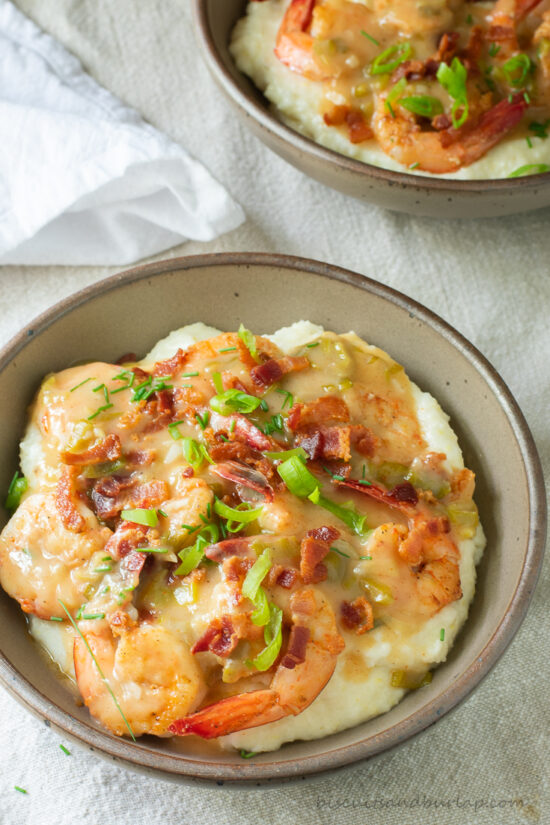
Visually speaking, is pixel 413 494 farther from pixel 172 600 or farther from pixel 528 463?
pixel 172 600

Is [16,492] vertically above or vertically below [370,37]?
below

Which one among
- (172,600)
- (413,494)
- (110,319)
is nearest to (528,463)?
(413,494)

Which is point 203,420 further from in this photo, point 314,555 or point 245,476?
point 314,555

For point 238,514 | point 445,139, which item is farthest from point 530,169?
point 238,514

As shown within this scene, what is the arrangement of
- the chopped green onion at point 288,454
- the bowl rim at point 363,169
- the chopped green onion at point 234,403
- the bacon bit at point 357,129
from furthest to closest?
1. the bacon bit at point 357,129
2. the bowl rim at point 363,169
3. the chopped green onion at point 234,403
4. the chopped green onion at point 288,454

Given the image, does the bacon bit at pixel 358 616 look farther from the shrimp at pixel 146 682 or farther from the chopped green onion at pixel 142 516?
the chopped green onion at pixel 142 516

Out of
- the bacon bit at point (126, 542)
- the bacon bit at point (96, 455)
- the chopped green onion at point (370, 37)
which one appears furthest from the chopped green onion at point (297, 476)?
the chopped green onion at point (370, 37)

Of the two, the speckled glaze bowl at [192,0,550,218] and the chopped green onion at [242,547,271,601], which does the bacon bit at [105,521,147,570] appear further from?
the speckled glaze bowl at [192,0,550,218]
